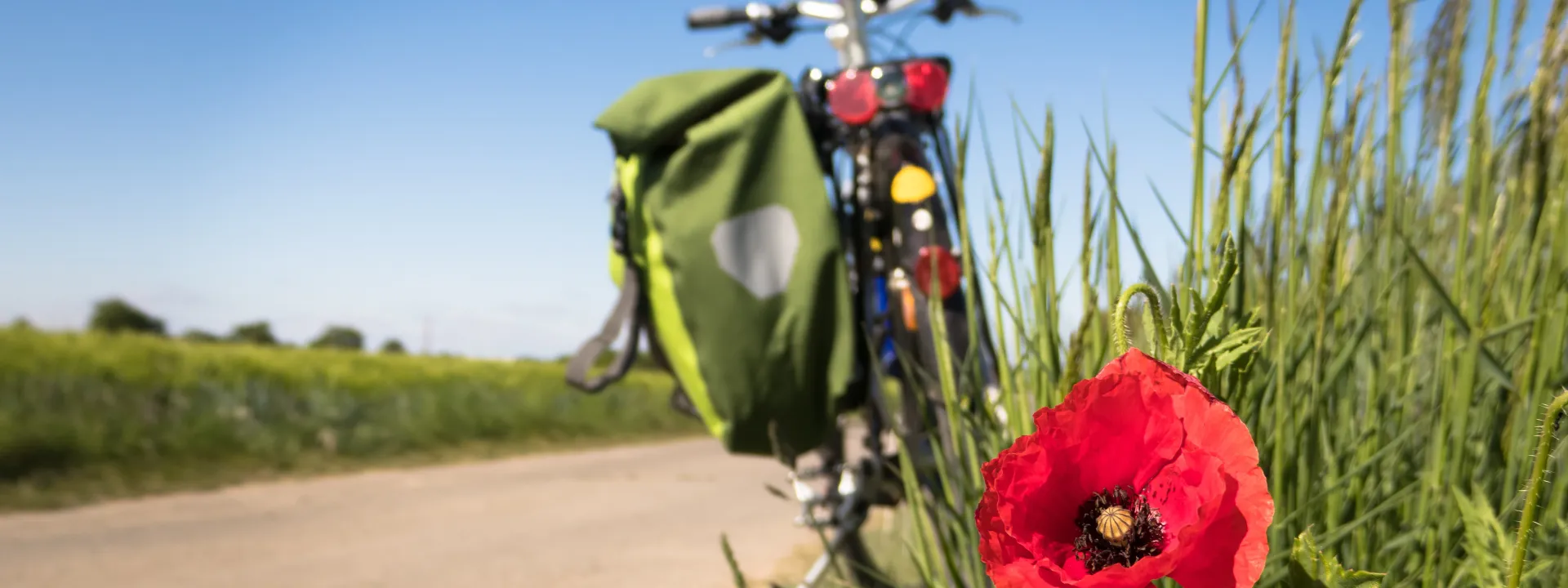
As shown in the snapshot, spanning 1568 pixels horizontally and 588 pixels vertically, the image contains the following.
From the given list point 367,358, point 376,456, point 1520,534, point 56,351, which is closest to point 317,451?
point 376,456

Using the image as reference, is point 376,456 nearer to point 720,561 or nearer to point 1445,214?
point 720,561

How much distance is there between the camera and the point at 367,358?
35.4ft

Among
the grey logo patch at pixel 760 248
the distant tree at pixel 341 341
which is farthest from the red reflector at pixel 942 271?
the distant tree at pixel 341 341

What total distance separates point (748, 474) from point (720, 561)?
3.12m

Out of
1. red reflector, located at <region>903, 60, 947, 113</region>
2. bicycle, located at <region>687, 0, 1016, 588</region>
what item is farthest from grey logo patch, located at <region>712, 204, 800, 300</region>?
red reflector, located at <region>903, 60, 947, 113</region>

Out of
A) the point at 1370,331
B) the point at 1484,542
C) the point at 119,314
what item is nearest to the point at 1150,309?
the point at 1484,542

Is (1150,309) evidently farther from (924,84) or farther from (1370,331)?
(924,84)

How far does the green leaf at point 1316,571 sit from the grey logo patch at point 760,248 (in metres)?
1.52

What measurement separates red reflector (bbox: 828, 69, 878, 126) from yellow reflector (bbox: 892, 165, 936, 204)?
14 cm

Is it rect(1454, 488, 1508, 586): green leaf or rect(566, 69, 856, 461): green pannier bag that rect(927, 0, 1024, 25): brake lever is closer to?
rect(566, 69, 856, 461): green pannier bag

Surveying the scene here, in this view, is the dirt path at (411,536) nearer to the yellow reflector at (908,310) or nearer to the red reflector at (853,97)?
the yellow reflector at (908,310)

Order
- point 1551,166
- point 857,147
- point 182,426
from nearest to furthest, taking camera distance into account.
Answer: point 1551,166 → point 857,147 → point 182,426

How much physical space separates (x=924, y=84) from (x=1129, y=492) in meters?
1.77

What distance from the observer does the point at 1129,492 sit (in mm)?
456
